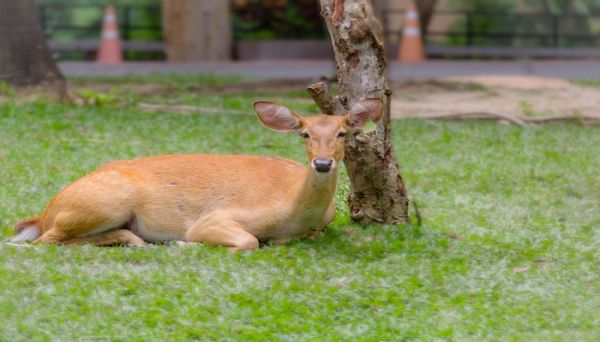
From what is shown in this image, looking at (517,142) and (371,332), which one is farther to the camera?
(517,142)

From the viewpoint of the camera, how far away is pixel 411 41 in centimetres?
2364

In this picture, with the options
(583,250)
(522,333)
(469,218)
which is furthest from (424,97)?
(522,333)

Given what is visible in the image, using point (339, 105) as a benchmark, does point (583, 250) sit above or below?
below

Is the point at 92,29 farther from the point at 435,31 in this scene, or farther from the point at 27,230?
the point at 27,230

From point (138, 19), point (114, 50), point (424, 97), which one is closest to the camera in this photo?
point (424, 97)

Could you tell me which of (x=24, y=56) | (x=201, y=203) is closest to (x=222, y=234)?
(x=201, y=203)

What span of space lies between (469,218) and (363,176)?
1106 millimetres

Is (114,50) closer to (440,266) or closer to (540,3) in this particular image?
(540,3)

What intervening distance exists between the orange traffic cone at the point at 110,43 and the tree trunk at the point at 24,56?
902cm

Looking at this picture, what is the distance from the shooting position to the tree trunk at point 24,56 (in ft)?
46.5

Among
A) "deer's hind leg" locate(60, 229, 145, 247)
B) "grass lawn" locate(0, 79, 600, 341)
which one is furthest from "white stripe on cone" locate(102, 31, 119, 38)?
"deer's hind leg" locate(60, 229, 145, 247)

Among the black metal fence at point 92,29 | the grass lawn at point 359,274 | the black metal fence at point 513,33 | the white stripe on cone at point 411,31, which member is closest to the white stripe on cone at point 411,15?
the white stripe on cone at point 411,31

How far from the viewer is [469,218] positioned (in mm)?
9242

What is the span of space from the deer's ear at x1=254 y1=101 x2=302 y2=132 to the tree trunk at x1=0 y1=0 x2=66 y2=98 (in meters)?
6.67
